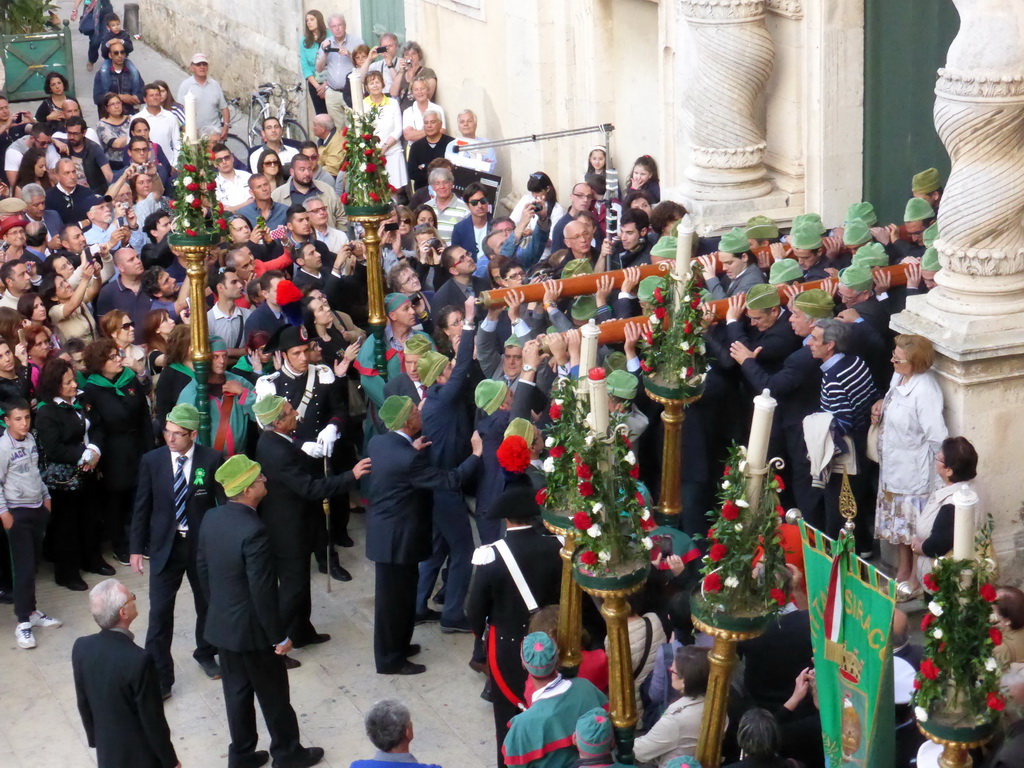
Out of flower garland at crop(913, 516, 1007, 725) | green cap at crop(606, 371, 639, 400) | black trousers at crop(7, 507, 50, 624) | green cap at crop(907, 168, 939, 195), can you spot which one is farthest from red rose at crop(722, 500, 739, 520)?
green cap at crop(907, 168, 939, 195)

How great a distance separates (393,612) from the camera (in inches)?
365

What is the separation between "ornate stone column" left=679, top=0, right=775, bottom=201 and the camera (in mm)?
11383

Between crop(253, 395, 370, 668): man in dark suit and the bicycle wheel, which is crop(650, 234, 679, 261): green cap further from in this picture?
the bicycle wheel

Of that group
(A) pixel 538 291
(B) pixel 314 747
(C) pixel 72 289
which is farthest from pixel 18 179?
(B) pixel 314 747

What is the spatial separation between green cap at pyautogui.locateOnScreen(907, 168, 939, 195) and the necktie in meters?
5.27

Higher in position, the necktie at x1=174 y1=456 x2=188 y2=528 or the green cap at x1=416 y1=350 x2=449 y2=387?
the green cap at x1=416 y1=350 x2=449 y2=387

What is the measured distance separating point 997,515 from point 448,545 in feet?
10.5

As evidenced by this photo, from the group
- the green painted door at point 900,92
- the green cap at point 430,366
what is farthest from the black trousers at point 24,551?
the green painted door at point 900,92

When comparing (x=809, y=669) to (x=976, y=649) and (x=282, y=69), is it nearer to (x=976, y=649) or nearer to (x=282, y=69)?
(x=976, y=649)

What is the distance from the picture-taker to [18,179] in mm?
15258

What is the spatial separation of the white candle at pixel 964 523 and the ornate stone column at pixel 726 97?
→ 668 cm

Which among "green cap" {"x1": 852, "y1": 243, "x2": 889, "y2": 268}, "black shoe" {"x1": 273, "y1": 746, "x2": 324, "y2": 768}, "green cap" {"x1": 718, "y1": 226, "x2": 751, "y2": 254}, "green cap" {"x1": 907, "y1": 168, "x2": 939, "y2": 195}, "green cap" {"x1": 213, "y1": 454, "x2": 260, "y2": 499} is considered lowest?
"black shoe" {"x1": 273, "y1": 746, "x2": 324, "y2": 768}

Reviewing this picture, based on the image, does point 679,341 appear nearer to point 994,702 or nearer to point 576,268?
point 994,702

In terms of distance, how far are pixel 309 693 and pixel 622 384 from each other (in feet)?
8.44
